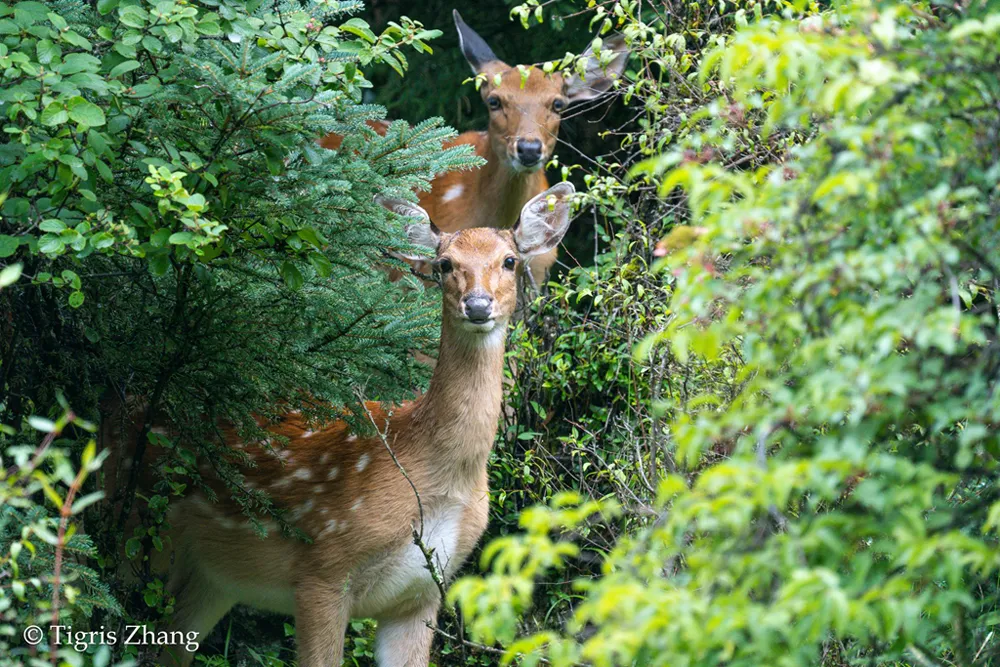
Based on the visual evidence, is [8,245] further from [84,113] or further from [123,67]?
[123,67]

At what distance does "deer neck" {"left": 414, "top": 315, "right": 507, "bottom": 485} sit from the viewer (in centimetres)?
593

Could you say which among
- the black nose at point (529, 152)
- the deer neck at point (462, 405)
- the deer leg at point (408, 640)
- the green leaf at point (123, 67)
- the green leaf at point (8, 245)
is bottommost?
the deer leg at point (408, 640)

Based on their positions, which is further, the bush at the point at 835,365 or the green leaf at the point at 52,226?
the green leaf at the point at 52,226

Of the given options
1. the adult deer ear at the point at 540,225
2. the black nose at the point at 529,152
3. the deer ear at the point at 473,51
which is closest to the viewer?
the adult deer ear at the point at 540,225

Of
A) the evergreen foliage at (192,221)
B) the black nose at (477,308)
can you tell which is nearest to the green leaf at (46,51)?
the evergreen foliage at (192,221)

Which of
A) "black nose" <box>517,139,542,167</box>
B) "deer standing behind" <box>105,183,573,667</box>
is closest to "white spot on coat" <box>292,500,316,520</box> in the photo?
"deer standing behind" <box>105,183,573,667</box>

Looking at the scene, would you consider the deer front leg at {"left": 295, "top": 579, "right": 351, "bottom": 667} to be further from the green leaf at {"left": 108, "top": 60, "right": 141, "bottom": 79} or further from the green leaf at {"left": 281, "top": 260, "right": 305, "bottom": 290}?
the green leaf at {"left": 108, "top": 60, "right": 141, "bottom": 79}

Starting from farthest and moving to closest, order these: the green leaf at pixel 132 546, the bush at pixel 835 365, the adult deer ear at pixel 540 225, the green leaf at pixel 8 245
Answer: the adult deer ear at pixel 540 225 < the green leaf at pixel 132 546 < the green leaf at pixel 8 245 < the bush at pixel 835 365

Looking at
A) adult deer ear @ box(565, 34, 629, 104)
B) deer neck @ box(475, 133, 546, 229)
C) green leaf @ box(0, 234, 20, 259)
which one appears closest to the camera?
green leaf @ box(0, 234, 20, 259)

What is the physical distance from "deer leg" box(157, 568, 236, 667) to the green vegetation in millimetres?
577

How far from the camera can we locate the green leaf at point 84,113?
4297mm

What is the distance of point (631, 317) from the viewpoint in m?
6.39

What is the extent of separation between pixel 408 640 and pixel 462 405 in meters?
1.20

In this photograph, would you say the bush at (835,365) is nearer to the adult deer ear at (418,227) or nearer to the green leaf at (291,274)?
the green leaf at (291,274)
